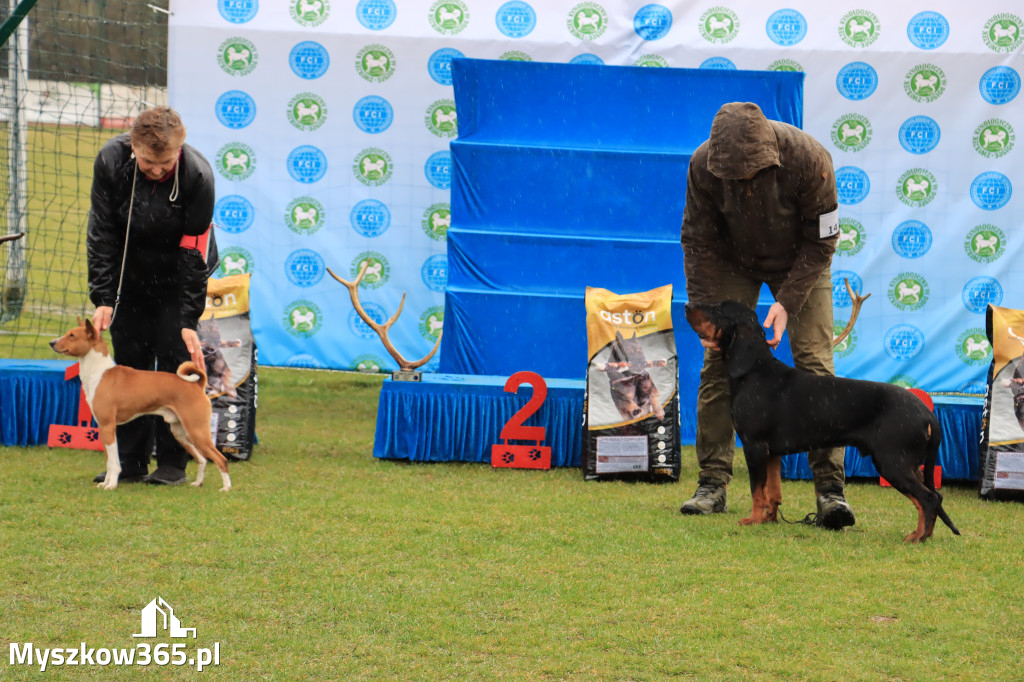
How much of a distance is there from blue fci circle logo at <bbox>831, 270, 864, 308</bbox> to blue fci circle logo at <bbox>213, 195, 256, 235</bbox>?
12.7 ft

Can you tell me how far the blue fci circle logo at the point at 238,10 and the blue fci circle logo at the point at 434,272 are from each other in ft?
6.31

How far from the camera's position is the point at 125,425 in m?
4.44

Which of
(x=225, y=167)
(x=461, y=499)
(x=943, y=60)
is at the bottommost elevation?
(x=461, y=499)

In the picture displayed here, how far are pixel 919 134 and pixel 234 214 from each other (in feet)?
14.8

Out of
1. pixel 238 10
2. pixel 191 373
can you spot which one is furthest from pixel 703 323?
pixel 238 10

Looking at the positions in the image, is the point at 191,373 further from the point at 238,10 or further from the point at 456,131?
the point at 238,10

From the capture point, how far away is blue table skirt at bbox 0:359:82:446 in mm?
5094

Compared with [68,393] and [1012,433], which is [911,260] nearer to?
[1012,433]

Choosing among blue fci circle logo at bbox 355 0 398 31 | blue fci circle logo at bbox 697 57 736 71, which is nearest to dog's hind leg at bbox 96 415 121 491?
blue fci circle logo at bbox 355 0 398 31

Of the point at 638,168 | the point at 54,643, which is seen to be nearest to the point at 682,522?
the point at 54,643

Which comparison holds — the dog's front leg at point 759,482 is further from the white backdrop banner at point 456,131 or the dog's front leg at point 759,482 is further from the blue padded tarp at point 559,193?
the white backdrop banner at point 456,131

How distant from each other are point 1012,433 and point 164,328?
3.59 m

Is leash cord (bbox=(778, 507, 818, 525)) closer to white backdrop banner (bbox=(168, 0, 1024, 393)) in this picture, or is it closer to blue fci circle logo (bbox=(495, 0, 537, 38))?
white backdrop banner (bbox=(168, 0, 1024, 393))

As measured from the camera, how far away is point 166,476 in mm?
4352
